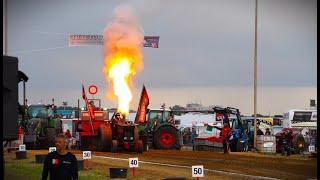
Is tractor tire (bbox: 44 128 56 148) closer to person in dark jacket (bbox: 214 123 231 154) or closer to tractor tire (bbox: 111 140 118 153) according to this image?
tractor tire (bbox: 111 140 118 153)

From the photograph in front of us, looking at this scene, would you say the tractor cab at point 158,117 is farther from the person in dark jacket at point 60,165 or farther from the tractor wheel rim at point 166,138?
the person in dark jacket at point 60,165

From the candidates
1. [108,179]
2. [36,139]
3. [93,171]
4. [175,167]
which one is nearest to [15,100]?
[108,179]

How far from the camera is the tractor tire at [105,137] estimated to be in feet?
76.3

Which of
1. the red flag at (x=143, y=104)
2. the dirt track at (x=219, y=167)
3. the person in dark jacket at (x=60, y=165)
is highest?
the red flag at (x=143, y=104)

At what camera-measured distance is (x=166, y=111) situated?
31922mm

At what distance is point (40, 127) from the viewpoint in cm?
2756

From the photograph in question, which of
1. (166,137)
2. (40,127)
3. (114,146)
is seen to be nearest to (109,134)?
(114,146)

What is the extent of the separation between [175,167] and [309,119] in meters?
30.6

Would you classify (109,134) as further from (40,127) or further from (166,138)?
(40,127)

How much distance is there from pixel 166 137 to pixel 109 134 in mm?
5172

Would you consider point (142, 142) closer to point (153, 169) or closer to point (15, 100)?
point (153, 169)

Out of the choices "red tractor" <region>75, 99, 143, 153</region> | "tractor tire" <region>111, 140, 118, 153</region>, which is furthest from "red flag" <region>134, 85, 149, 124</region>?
"tractor tire" <region>111, 140, 118, 153</region>

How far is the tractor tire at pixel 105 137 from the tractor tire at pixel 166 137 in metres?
4.45

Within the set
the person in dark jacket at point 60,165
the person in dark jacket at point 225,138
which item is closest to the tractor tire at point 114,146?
the person in dark jacket at point 225,138
